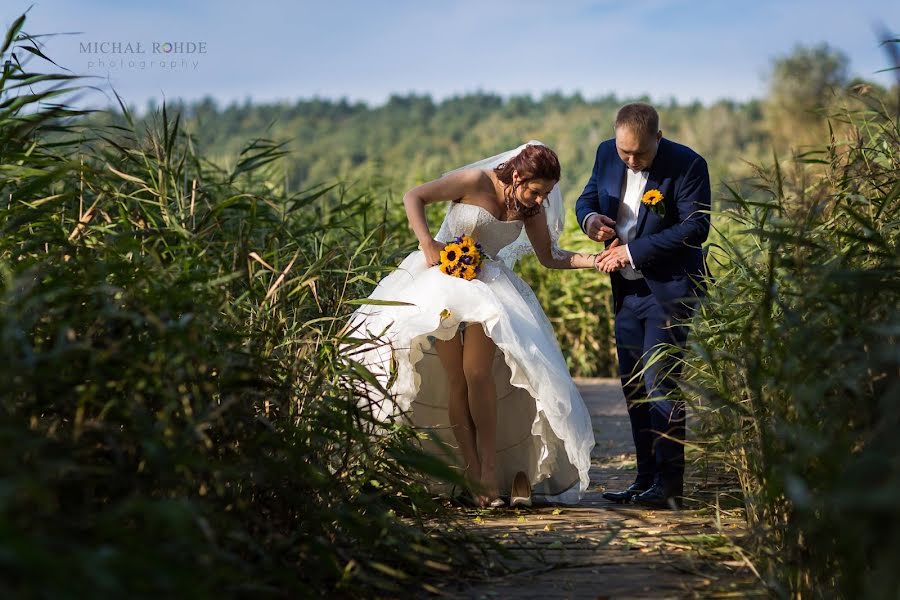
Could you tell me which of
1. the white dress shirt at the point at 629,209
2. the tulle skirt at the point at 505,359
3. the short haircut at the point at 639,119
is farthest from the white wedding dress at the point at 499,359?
the short haircut at the point at 639,119

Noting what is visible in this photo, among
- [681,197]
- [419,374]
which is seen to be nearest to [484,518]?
[419,374]

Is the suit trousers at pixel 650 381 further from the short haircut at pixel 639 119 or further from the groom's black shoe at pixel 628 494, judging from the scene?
the short haircut at pixel 639 119

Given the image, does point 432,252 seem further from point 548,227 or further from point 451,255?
point 548,227

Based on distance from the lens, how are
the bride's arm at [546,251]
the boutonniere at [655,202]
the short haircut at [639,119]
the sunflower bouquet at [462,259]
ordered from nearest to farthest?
1. the short haircut at [639,119]
2. the boutonniere at [655,202]
3. the sunflower bouquet at [462,259]
4. the bride's arm at [546,251]

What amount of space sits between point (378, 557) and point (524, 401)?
7.50 feet

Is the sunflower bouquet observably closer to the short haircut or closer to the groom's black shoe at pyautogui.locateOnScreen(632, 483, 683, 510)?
the short haircut

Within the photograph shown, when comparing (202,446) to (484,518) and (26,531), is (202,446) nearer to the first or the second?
(26,531)

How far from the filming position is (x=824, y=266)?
3.55 m

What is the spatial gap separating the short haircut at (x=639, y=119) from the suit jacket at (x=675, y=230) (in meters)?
0.20

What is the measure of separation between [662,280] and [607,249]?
34 cm

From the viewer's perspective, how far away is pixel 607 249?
5.24 m

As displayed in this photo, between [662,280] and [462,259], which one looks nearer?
[662,280]

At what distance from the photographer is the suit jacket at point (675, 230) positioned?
4980 millimetres

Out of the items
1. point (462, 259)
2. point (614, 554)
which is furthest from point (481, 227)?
point (614, 554)
